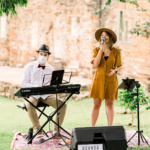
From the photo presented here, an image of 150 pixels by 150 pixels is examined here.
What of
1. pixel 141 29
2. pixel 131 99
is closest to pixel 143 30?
pixel 141 29

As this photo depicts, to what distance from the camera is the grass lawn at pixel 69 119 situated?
5988 millimetres

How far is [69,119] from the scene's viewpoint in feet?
24.6

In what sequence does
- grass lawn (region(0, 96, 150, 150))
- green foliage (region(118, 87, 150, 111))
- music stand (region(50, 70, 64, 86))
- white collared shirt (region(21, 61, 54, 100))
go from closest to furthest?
music stand (region(50, 70, 64, 86)), white collared shirt (region(21, 61, 54, 100)), grass lawn (region(0, 96, 150, 150)), green foliage (region(118, 87, 150, 111))

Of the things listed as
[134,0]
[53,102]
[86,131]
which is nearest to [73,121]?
[53,102]

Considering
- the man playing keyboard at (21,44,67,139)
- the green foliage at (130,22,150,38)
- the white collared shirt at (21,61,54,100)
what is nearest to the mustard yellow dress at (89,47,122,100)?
the man playing keyboard at (21,44,67,139)

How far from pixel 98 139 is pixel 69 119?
4.08 meters

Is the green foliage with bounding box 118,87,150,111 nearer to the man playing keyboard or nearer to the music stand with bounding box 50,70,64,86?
the man playing keyboard

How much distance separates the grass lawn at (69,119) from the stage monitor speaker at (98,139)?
5.58 feet

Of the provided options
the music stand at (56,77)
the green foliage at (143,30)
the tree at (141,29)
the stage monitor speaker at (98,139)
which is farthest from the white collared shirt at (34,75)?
the green foliage at (143,30)

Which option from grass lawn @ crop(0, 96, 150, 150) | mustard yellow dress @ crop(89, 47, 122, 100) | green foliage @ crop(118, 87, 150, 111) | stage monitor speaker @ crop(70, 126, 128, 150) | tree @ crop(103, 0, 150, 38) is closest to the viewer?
stage monitor speaker @ crop(70, 126, 128, 150)

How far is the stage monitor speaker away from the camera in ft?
11.2

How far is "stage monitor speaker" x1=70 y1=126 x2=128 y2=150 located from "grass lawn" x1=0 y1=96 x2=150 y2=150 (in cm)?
170

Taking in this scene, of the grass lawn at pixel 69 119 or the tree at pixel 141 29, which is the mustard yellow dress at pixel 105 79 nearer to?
the grass lawn at pixel 69 119

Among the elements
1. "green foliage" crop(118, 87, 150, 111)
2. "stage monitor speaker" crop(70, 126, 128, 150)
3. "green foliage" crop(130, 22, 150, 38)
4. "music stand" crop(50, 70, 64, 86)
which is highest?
"green foliage" crop(130, 22, 150, 38)
